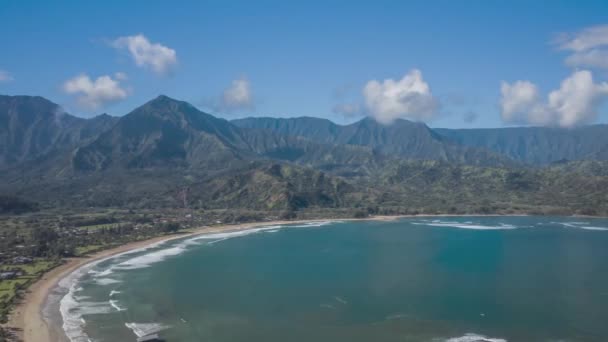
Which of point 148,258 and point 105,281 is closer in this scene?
point 105,281

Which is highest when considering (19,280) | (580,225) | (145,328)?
(19,280)

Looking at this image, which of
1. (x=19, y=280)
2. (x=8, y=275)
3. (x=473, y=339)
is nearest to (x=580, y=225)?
(x=473, y=339)

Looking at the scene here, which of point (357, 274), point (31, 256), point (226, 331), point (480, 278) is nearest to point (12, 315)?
point (226, 331)

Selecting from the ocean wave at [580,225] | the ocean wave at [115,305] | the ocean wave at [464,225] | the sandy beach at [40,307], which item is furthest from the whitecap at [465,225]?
the ocean wave at [115,305]

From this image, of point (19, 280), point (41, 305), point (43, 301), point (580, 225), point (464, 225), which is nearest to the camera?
point (41, 305)

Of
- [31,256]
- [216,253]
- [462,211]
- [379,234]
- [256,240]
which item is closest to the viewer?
[31,256]

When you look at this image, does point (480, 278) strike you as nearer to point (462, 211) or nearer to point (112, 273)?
point (112, 273)

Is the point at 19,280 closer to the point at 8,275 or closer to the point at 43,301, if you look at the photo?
the point at 8,275
